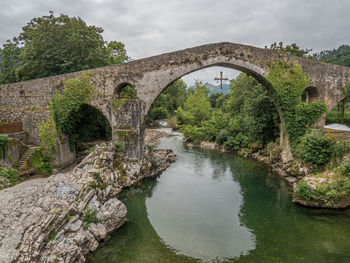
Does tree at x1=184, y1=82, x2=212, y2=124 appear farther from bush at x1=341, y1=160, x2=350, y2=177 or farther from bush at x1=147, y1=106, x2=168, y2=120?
bush at x1=341, y1=160, x2=350, y2=177

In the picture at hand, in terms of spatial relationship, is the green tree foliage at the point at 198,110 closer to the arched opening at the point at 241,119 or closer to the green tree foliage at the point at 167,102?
the arched opening at the point at 241,119

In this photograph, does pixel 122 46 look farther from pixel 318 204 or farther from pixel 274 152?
pixel 318 204

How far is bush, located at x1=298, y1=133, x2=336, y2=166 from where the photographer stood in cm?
957

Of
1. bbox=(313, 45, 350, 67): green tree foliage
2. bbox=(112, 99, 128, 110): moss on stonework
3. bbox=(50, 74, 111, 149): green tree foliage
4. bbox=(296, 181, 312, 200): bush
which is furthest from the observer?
bbox=(313, 45, 350, 67): green tree foliage

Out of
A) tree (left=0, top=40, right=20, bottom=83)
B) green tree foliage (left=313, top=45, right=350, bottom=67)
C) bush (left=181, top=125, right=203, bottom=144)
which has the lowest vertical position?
bush (left=181, top=125, right=203, bottom=144)

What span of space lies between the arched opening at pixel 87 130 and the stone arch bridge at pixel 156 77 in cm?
183

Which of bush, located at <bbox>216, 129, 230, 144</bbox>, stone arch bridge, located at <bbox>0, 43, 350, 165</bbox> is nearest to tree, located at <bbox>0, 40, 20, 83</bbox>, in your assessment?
Answer: stone arch bridge, located at <bbox>0, 43, 350, 165</bbox>

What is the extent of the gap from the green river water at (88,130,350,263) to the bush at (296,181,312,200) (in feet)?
1.69

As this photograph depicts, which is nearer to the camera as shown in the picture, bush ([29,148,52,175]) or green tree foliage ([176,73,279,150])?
bush ([29,148,52,175])

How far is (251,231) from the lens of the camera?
726 centimetres

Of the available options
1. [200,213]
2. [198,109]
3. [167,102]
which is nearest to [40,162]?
[200,213]

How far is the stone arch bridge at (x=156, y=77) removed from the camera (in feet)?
37.0

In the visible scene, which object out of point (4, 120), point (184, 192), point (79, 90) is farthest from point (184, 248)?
point (4, 120)

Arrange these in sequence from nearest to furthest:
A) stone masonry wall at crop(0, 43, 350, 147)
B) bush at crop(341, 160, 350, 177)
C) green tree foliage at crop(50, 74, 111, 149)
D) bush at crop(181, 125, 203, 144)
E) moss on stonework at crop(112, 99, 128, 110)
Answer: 1. bush at crop(341, 160, 350, 177)
2. moss on stonework at crop(112, 99, 128, 110)
3. stone masonry wall at crop(0, 43, 350, 147)
4. green tree foliage at crop(50, 74, 111, 149)
5. bush at crop(181, 125, 203, 144)
